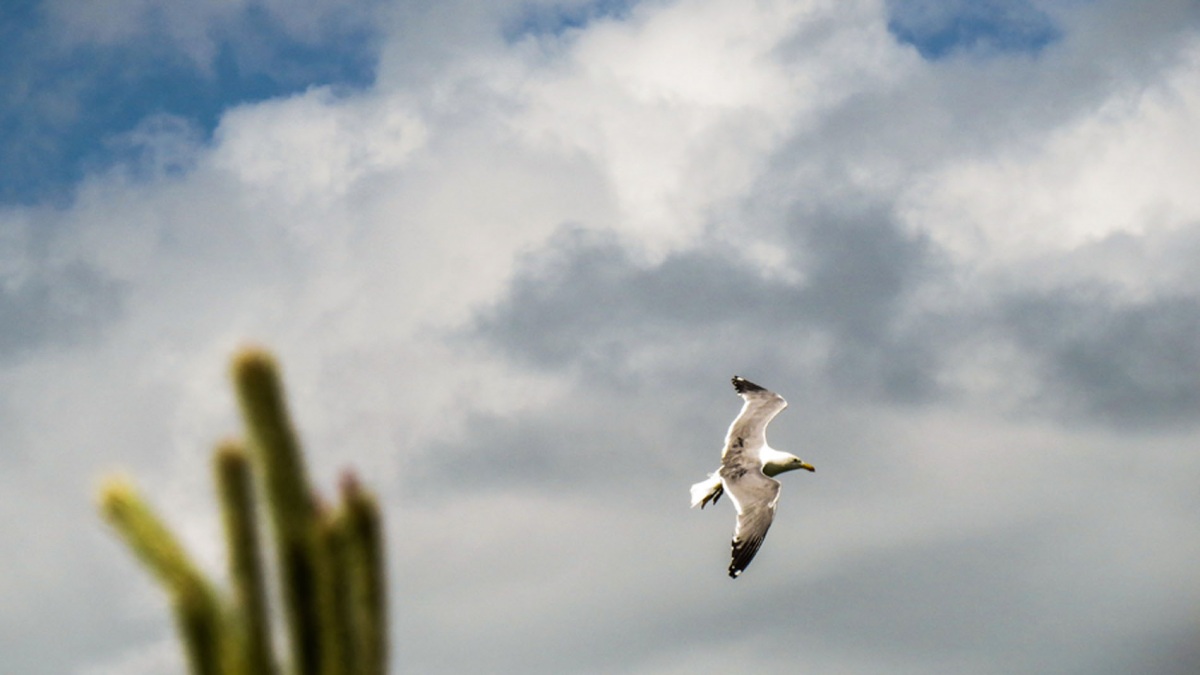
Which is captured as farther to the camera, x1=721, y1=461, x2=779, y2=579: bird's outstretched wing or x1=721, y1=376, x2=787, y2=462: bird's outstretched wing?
x1=721, y1=376, x2=787, y2=462: bird's outstretched wing

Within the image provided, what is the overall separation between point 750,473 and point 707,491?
1.16 meters

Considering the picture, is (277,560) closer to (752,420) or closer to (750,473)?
(750,473)

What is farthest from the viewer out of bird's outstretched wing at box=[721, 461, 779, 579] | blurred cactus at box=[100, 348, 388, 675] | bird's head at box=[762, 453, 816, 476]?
bird's head at box=[762, 453, 816, 476]

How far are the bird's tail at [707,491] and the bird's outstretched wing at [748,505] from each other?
0.91ft

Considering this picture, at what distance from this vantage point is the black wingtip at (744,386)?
37812mm

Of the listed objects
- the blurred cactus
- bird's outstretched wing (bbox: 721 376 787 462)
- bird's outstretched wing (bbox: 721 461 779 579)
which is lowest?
the blurred cactus

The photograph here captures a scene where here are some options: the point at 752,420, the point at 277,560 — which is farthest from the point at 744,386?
the point at 277,560

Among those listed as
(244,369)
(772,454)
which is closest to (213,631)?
(244,369)

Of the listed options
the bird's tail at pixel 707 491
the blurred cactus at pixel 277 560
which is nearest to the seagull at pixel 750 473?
the bird's tail at pixel 707 491

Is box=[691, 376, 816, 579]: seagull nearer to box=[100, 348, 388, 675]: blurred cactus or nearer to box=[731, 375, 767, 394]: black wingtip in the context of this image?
box=[731, 375, 767, 394]: black wingtip

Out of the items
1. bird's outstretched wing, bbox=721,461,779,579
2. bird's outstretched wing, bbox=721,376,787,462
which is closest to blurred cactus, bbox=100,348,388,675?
bird's outstretched wing, bbox=721,461,779,579

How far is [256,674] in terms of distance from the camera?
199 inches

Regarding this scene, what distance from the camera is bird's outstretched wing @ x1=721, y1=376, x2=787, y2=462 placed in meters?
34.4

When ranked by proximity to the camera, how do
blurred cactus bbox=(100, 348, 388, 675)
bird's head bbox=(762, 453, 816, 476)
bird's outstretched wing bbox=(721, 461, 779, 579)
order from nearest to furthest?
blurred cactus bbox=(100, 348, 388, 675) < bird's outstretched wing bbox=(721, 461, 779, 579) < bird's head bbox=(762, 453, 816, 476)
